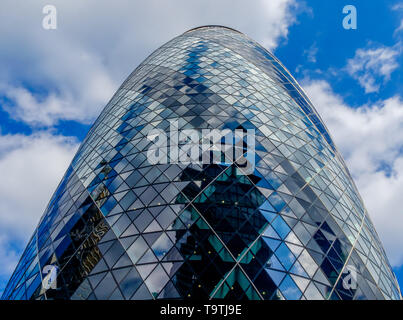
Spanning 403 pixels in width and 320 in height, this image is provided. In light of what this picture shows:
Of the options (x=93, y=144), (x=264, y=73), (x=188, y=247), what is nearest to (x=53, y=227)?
(x=93, y=144)

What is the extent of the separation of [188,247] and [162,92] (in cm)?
1495

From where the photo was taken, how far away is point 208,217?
14.3 m

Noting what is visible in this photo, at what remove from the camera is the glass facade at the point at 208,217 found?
505 inches

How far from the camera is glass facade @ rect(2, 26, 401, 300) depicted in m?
12.8

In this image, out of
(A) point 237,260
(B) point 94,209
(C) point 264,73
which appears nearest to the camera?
(A) point 237,260

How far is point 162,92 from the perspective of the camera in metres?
23.8

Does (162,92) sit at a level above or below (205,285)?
above
